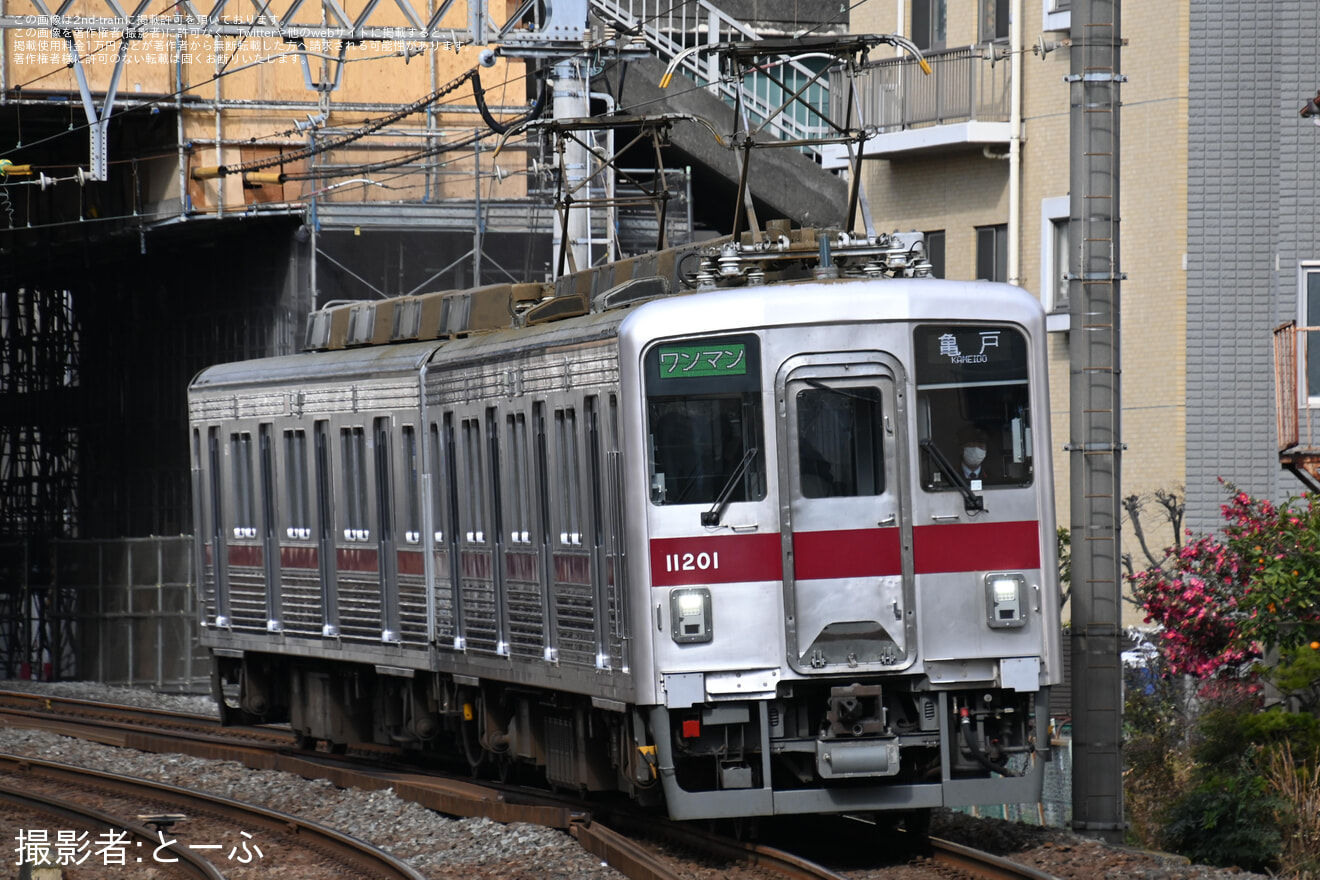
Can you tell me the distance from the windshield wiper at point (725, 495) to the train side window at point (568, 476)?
1311 mm

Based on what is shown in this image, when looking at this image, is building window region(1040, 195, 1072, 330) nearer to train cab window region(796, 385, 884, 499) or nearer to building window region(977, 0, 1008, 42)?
building window region(977, 0, 1008, 42)

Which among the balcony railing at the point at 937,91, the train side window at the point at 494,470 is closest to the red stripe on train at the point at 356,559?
the train side window at the point at 494,470

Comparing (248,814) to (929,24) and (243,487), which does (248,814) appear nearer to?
(243,487)

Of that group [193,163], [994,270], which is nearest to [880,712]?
[994,270]

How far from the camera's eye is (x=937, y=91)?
24.1m

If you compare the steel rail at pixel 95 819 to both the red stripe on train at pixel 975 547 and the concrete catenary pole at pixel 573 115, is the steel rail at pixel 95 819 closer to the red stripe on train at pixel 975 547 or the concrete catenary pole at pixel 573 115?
the red stripe on train at pixel 975 547

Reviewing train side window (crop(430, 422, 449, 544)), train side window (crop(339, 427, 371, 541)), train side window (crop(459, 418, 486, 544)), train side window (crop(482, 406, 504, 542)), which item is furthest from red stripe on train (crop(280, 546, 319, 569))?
train side window (crop(482, 406, 504, 542))

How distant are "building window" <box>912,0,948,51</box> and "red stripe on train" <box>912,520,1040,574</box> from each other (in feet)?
46.7

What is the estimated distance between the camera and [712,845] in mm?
11195

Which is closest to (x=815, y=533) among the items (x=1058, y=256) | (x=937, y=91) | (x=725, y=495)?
(x=725, y=495)

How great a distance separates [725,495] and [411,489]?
4.80 m

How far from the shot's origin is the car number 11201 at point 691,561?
10.8 m

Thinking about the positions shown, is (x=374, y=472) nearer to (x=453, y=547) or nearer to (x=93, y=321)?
(x=453, y=547)

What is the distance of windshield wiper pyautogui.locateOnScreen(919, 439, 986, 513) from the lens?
11.0 meters
